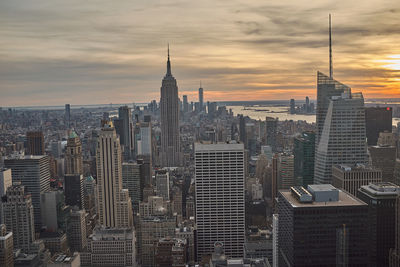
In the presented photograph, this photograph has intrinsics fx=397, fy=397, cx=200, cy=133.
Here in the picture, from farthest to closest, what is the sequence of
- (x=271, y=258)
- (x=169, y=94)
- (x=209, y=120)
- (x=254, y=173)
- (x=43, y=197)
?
(x=209, y=120) < (x=169, y=94) < (x=254, y=173) < (x=43, y=197) < (x=271, y=258)

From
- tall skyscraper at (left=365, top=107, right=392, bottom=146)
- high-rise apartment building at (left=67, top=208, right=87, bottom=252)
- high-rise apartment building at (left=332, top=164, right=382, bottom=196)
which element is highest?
tall skyscraper at (left=365, top=107, right=392, bottom=146)

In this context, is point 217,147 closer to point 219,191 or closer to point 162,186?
point 219,191

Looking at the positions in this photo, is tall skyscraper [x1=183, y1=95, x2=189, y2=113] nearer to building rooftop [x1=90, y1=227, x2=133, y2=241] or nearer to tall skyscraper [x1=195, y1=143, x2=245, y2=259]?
tall skyscraper [x1=195, y1=143, x2=245, y2=259]

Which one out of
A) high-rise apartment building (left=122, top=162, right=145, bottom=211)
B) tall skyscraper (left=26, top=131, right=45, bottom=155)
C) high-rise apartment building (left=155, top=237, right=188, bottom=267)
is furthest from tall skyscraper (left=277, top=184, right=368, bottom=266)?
tall skyscraper (left=26, top=131, right=45, bottom=155)

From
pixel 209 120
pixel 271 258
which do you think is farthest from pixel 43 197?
pixel 209 120

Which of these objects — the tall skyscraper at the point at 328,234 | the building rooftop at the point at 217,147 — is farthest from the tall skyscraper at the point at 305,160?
the tall skyscraper at the point at 328,234

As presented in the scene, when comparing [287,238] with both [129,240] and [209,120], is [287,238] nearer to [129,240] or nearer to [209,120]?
[129,240]

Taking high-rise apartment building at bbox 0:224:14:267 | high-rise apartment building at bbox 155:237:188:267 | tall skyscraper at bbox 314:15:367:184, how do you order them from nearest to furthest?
1. high-rise apartment building at bbox 0:224:14:267
2. high-rise apartment building at bbox 155:237:188:267
3. tall skyscraper at bbox 314:15:367:184
